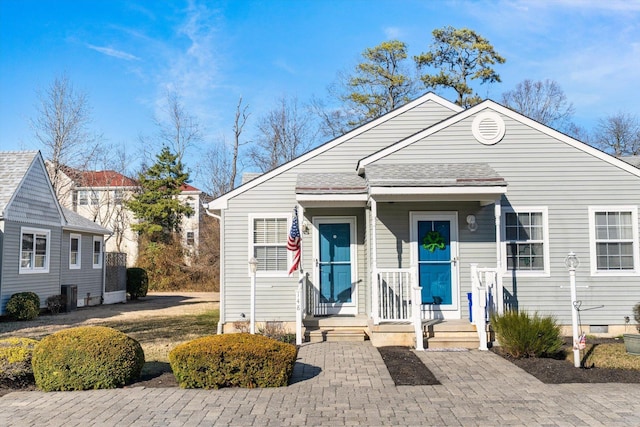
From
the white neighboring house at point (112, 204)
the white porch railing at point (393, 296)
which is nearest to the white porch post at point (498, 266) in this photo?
the white porch railing at point (393, 296)

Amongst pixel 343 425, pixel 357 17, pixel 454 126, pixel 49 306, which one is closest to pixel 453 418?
pixel 343 425

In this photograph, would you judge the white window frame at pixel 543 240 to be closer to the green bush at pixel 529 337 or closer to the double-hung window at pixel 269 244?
the green bush at pixel 529 337

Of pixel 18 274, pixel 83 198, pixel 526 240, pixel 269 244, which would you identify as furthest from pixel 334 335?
pixel 83 198

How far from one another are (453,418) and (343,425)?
1207 millimetres

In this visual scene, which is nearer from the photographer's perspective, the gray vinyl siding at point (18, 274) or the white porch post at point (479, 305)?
the white porch post at point (479, 305)

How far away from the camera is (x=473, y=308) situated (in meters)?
10.1

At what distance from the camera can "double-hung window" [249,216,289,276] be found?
456 inches

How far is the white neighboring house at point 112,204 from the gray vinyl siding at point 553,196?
2538 centimetres

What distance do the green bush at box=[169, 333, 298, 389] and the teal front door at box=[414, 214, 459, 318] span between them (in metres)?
4.86

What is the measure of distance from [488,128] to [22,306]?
1375 cm

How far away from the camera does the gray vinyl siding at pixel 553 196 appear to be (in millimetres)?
10836

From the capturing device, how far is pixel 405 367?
25.7ft

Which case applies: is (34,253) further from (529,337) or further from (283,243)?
(529,337)

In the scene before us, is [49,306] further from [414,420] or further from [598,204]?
[598,204]
